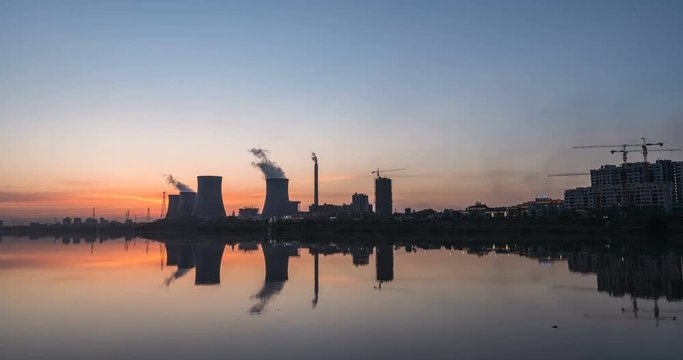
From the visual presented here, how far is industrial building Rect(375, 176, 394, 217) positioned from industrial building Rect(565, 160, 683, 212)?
1784 inches

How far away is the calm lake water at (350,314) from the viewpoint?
1063cm

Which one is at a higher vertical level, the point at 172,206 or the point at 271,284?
the point at 172,206

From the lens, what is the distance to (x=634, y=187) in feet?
378

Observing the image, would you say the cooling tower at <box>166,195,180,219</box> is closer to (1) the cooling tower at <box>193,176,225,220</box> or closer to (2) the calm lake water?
(1) the cooling tower at <box>193,176,225,220</box>

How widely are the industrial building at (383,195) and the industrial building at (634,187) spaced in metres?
45.3

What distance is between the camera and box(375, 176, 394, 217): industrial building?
154 m

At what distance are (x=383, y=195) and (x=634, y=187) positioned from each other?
2429 inches

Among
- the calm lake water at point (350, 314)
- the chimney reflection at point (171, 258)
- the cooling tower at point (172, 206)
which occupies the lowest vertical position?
the calm lake water at point (350, 314)

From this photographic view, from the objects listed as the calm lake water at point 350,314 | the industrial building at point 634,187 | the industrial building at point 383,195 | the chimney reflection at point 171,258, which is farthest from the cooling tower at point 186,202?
the calm lake water at point 350,314

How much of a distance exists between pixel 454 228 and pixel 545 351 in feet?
231

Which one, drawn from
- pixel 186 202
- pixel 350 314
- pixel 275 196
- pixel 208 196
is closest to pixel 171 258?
pixel 350 314

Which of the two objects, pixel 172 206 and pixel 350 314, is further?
pixel 172 206

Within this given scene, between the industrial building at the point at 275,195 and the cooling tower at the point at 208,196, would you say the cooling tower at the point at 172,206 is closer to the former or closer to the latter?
the cooling tower at the point at 208,196

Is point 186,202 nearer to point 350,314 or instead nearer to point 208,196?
point 208,196
